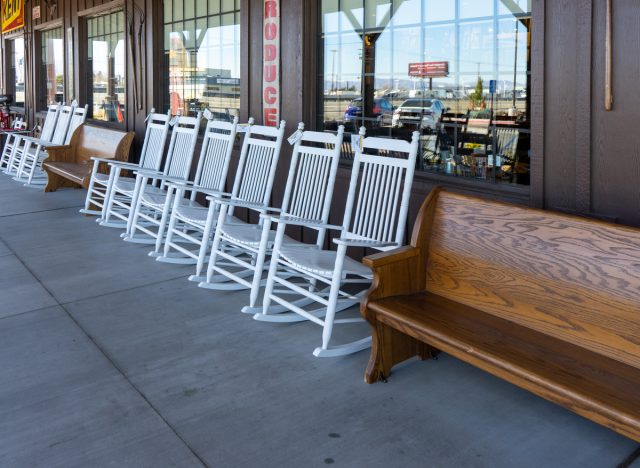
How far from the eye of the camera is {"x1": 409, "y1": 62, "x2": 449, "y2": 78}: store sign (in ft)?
12.5

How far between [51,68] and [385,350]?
9223 mm

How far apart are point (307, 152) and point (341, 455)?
2146 millimetres

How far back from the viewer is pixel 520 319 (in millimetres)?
2615

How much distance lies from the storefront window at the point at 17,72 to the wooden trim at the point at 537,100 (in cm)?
1101

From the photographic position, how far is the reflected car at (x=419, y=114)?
3.89m

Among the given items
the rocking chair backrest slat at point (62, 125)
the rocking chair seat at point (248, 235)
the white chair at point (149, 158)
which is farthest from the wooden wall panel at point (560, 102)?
the rocking chair backrest slat at point (62, 125)

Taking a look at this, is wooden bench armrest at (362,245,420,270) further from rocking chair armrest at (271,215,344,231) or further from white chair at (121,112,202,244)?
white chair at (121,112,202,244)

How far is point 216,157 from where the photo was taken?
4.96 meters

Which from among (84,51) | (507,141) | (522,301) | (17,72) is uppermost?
(17,72)

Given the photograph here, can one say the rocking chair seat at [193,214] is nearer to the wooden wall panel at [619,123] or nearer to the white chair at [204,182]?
the white chair at [204,182]

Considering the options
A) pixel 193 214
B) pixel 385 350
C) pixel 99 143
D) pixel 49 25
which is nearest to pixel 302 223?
pixel 385 350

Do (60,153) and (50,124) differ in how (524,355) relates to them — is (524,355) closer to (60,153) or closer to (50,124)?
(60,153)

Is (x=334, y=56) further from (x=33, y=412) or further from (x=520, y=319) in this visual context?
(x=33, y=412)

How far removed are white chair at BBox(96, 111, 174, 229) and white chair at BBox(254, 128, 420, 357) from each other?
2.17 meters
